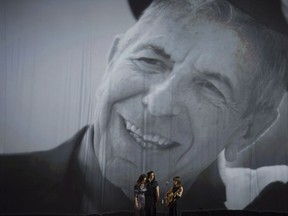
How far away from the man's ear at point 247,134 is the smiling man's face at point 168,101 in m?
0.16

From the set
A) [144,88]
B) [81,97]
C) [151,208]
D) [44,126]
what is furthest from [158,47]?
[151,208]

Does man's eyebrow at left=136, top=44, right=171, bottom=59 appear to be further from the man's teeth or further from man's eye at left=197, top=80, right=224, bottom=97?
the man's teeth

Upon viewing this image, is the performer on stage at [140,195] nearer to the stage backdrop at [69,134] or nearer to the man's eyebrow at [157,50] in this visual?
the stage backdrop at [69,134]

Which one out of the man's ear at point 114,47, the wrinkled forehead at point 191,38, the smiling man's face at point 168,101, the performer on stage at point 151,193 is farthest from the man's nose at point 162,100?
the performer on stage at point 151,193

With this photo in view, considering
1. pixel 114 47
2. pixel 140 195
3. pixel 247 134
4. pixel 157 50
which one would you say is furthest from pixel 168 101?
pixel 140 195

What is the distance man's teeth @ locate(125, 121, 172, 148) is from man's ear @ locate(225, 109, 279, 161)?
209 centimetres

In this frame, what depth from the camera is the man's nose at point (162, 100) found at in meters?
15.0

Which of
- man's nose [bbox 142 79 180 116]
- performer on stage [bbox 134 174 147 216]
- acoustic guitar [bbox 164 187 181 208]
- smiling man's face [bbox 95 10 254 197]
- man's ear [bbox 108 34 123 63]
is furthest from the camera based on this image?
man's ear [bbox 108 34 123 63]

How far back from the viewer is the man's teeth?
1489 centimetres

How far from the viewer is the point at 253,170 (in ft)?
51.0

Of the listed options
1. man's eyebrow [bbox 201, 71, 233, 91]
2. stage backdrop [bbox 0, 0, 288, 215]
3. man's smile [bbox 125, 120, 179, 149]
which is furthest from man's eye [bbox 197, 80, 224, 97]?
stage backdrop [bbox 0, 0, 288, 215]

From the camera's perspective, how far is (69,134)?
1459 centimetres

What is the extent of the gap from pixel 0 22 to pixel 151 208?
7781mm

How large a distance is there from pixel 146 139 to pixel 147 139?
3 centimetres
